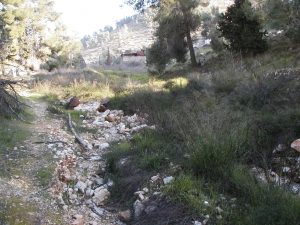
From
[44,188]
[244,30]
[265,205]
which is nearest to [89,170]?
[44,188]

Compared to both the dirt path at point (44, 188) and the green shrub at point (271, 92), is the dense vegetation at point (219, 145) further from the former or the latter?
the dirt path at point (44, 188)

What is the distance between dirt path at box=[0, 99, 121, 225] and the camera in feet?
15.0

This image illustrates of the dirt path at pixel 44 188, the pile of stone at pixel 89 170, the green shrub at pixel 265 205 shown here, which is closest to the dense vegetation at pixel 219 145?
the green shrub at pixel 265 205

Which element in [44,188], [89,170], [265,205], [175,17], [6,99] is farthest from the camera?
[175,17]

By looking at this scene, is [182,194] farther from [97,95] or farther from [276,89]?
[97,95]

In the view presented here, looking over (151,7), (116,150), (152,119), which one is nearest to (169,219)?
(116,150)

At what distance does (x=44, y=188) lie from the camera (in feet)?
17.4

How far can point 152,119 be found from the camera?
26.9ft

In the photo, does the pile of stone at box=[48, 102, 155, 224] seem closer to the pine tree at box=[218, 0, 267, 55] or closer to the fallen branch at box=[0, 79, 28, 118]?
the fallen branch at box=[0, 79, 28, 118]

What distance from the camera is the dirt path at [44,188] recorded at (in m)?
4.58

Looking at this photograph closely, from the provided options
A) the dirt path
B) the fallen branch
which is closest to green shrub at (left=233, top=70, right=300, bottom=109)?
the dirt path

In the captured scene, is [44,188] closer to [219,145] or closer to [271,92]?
[219,145]

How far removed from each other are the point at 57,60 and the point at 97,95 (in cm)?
2771

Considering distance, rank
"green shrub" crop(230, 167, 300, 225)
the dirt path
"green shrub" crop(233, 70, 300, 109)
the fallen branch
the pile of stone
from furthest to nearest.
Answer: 1. "green shrub" crop(233, 70, 300, 109)
2. the fallen branch
3. the pile of stone
4. the dirt path
5. "green shrub" crop(230, 167, 300, 225)
